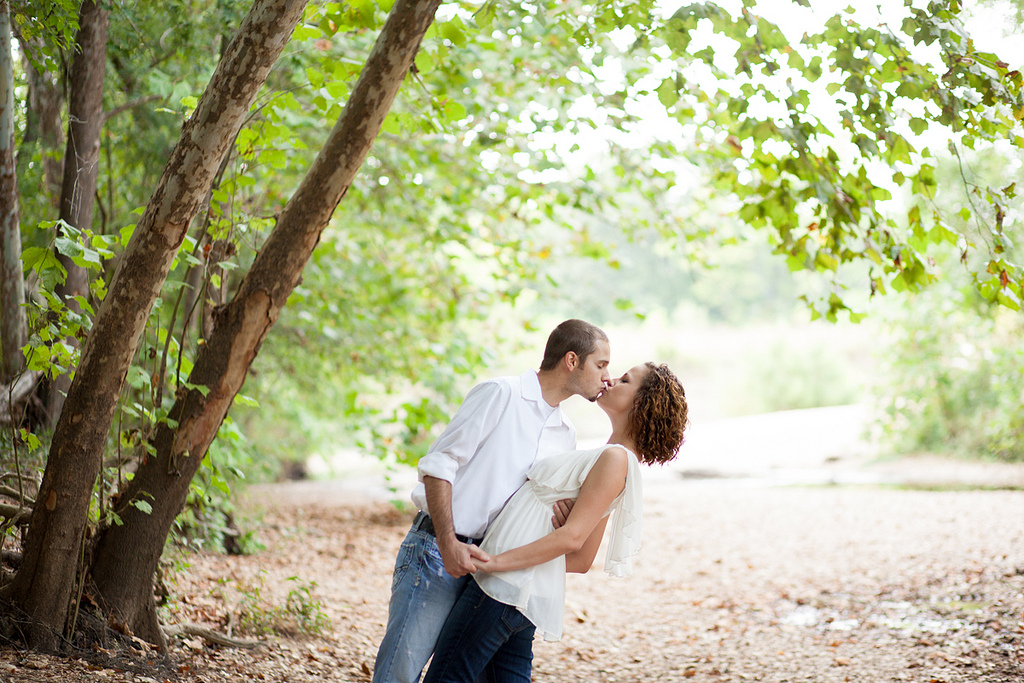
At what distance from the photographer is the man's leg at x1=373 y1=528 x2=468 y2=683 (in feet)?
7.81

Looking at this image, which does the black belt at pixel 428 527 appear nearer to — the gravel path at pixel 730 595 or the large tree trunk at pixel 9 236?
the gravel path at pixel 730 595

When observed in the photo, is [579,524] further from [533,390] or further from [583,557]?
[533,390]

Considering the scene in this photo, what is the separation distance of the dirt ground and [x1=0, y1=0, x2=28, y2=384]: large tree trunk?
1.38 meters

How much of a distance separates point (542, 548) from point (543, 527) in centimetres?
11

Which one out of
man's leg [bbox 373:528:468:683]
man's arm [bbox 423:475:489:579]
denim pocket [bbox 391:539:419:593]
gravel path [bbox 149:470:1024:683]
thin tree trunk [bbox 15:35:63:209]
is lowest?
gravel path [bbox 149:470:1024:683]

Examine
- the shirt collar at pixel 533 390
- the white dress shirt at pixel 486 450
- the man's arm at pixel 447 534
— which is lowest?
the man's arm at pixel 447 534

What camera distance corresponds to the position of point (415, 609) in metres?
2.43

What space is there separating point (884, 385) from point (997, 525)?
7.47 metres

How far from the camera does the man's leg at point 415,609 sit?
2381mm

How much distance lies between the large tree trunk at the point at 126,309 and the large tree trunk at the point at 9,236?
0.62 m

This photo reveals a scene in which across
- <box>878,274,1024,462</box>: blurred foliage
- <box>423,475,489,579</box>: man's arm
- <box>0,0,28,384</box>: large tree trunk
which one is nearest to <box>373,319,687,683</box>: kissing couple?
<box>423,475,489,579</box>: man's arm

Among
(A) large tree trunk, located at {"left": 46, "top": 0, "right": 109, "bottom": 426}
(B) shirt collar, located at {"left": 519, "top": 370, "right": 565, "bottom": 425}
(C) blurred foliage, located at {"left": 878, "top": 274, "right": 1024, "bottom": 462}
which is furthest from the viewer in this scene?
(C) blurred foliage, located at {"left": 878, "top": 274, "right": 1024, "bottom": 462}

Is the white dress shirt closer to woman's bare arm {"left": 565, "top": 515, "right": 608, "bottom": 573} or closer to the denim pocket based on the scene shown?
the denim pocket

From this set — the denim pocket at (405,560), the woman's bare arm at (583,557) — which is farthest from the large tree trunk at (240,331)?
the woman's bare arm at (583,557)
